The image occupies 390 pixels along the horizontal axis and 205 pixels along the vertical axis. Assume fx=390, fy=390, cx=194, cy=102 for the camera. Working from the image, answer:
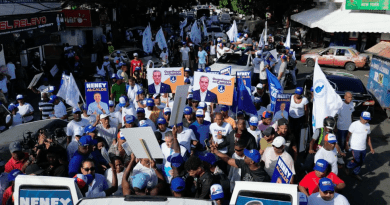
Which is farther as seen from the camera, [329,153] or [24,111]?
Answer: [24,111]

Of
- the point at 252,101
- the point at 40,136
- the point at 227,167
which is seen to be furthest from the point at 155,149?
the point at 252,101

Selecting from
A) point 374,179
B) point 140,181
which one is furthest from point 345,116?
point 140,181

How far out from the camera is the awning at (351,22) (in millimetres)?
25328

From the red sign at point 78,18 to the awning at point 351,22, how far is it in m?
15.8

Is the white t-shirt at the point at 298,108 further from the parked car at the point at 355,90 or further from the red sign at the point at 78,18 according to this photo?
the red sign at the point at 78,18

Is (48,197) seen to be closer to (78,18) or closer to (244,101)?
(244,101)

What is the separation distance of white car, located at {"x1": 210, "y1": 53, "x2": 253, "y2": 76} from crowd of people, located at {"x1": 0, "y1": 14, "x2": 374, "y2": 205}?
6.96m

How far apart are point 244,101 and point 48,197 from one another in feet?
17.2

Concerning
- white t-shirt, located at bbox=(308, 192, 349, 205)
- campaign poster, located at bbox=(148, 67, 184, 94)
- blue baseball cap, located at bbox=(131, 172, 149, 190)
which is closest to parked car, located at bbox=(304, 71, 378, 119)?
campaign poster, located at bbox=(148, 67, 184, 94)

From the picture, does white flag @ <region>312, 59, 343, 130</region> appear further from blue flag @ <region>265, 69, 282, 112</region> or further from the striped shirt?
the striped shirt

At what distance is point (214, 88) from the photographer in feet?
28.2

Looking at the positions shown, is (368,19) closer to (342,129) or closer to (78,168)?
(342,129)

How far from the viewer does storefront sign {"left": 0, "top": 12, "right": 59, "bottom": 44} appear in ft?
50.8

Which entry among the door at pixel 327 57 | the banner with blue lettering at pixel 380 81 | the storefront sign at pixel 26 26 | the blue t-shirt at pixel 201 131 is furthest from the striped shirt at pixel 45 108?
the door at pixel 327 57
